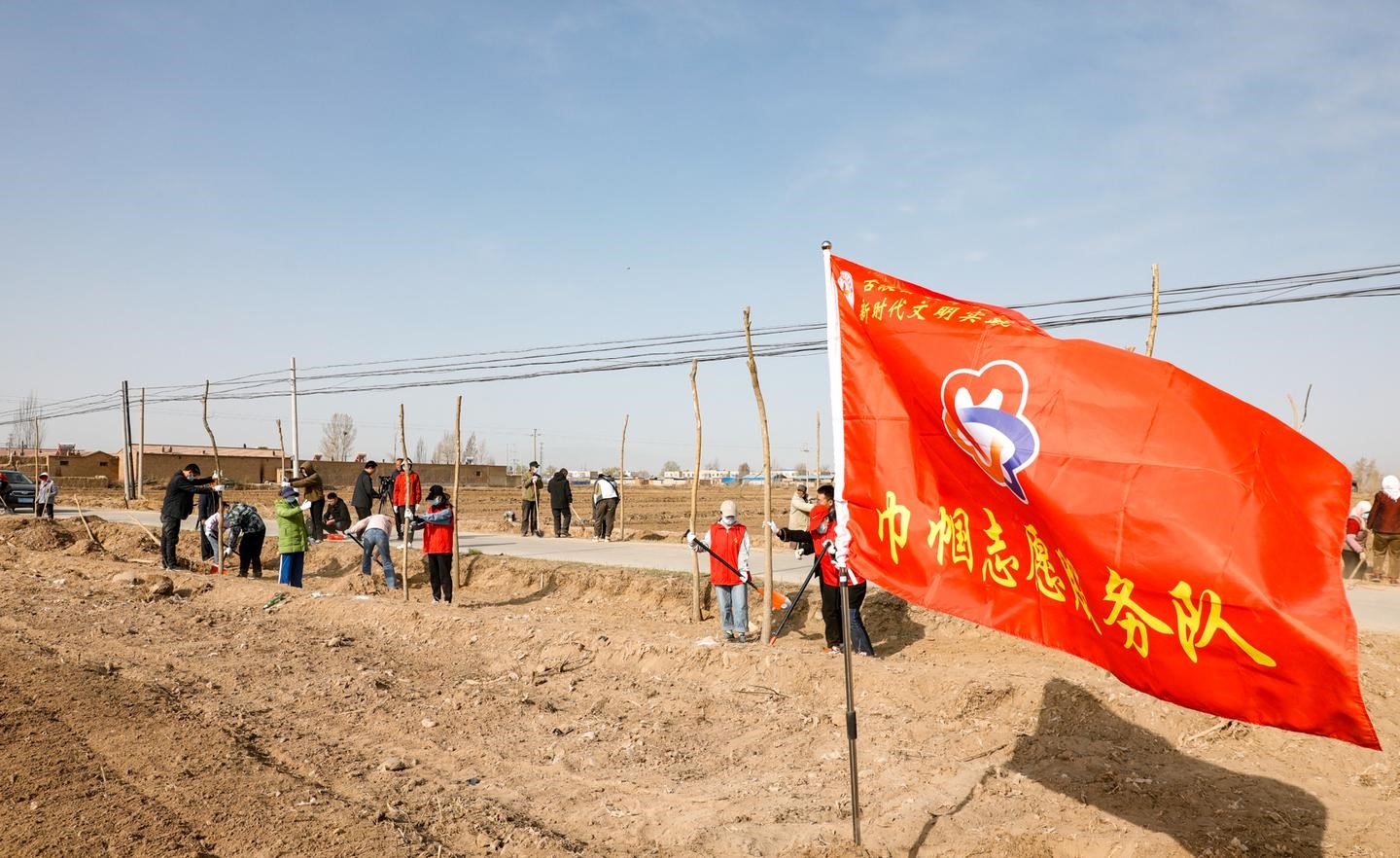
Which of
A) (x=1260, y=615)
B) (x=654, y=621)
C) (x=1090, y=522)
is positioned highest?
(x=1090, y=522)

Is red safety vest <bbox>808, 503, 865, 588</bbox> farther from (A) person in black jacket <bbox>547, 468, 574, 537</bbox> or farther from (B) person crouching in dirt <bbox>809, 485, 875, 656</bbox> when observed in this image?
(A) person in black jacket <bbox>547, 468, 574, 537</bbox>

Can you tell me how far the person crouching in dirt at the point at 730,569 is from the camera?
1056cm

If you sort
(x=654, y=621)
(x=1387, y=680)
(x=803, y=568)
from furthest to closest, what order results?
(x=803, y=568) → (x=654, y=621) → (x=1387, y=680)

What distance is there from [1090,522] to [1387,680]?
6.57m

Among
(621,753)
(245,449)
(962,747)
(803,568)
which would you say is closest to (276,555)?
(803,568)

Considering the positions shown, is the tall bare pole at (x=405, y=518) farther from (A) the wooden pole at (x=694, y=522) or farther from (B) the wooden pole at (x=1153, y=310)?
(B) the wooden pole at (x=1153, y=310)

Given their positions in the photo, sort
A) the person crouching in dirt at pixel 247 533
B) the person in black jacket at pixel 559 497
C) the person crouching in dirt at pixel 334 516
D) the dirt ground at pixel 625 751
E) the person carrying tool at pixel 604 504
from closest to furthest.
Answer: the dirt ground at pixel 625 751 < the person crouching in dirt at pixel 247 533 < the person crouching in dirt at pixel 334 516 < the person carrying tool at pixel 604 504 < the person in black jacket at pixel 559 497

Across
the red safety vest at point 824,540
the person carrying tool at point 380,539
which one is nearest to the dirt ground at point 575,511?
the person carrying tool at point 380,539

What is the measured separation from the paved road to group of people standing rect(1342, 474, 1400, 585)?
3.92ft

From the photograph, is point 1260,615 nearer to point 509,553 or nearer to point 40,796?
point 40,796

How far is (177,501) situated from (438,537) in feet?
19.5

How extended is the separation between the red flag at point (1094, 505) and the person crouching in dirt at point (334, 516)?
15.5 m

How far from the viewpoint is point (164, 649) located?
36.6 ft

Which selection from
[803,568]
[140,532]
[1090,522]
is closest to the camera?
[1090,522]
